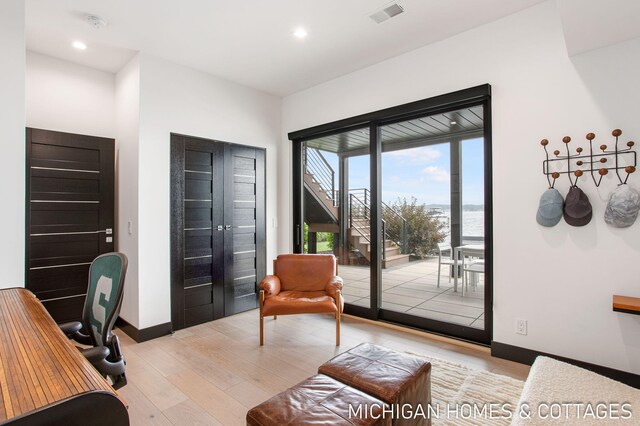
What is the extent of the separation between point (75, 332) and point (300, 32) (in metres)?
2.98

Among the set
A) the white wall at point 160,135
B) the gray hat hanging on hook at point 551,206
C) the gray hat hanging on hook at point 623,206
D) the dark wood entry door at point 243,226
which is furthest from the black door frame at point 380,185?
the white wall at point 160,135

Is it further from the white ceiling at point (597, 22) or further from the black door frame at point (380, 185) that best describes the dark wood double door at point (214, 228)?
the white ceiling at point (597, 22)

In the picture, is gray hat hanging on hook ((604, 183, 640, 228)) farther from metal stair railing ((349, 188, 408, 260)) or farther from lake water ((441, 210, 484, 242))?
metal stair railing ((349, 188, 408, 260))

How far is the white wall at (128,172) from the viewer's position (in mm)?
3438

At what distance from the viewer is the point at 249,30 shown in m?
3.06

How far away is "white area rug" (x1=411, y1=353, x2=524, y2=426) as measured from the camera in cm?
200

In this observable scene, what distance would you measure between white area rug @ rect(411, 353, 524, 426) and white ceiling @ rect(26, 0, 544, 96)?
9.86 feet

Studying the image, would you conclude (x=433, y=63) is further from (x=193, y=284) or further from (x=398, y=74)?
(x=193, y=284)

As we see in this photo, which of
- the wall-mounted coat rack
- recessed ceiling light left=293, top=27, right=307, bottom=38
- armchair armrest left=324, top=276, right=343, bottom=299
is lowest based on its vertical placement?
armchair armrest left=324, top=276, right=343, bottom=299

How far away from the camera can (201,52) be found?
11.4ft

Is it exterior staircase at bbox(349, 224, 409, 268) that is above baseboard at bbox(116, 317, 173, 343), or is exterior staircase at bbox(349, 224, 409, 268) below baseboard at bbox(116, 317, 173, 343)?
above

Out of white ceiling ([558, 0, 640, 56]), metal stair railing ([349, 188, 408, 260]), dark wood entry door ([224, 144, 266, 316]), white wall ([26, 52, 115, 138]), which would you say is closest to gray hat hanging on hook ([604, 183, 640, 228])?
white ceiling ([558, 0, 640, 56])

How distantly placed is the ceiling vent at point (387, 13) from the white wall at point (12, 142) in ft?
8.81

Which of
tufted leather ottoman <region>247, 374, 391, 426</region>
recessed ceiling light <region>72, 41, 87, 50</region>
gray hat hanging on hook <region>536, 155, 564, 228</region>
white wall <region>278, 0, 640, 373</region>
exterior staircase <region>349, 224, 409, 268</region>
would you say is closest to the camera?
tufted leather ottoman <region>247, 374, 391, 426</region>
